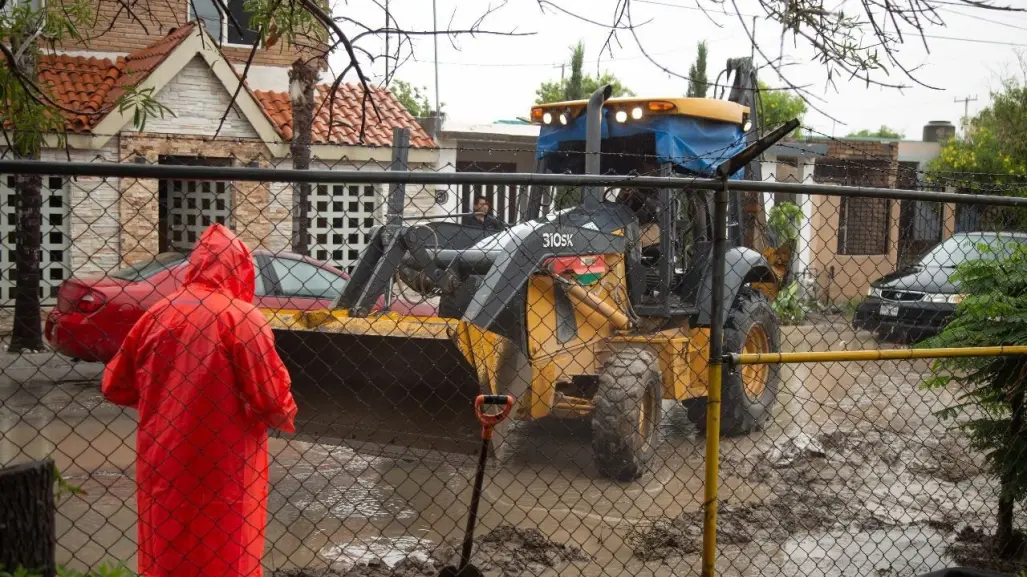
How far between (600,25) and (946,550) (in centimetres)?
387

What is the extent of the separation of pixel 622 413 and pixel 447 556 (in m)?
1.74

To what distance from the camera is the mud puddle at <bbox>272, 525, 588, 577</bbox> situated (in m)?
5.37

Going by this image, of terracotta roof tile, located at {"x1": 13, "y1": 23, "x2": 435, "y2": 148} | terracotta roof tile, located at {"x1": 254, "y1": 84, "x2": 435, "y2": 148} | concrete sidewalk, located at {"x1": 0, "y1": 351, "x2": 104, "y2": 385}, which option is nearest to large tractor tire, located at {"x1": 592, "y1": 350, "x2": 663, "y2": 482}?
concrete sidewalk, located at {"x1": 0, "y1": 351, "x2": 104, "y2": 385}

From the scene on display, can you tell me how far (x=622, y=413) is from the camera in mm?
6754

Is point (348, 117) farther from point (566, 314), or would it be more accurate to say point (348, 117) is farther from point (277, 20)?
point (277, 20)

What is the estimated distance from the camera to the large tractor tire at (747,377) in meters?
8.33

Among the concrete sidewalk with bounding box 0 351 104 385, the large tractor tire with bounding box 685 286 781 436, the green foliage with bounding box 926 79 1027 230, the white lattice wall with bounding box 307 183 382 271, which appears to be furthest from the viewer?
the green foliage with bounding box 926 79 1027 230

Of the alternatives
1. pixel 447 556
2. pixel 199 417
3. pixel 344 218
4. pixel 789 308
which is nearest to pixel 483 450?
pixel 199 417

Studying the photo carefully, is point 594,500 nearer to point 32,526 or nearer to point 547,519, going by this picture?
→ point 547,519

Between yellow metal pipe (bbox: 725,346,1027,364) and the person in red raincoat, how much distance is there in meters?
1.59

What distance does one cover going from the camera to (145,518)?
347 centimetres

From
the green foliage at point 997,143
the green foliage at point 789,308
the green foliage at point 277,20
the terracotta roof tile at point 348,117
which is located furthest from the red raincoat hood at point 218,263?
the green foliage at point 997,143

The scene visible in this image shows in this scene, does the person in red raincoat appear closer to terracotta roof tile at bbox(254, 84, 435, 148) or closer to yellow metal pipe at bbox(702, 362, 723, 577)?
yellow metal pipe at bbox(702, 362, 723, 577)

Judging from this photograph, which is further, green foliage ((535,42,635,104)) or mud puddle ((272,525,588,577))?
green foliage ((535,42,635,104))
